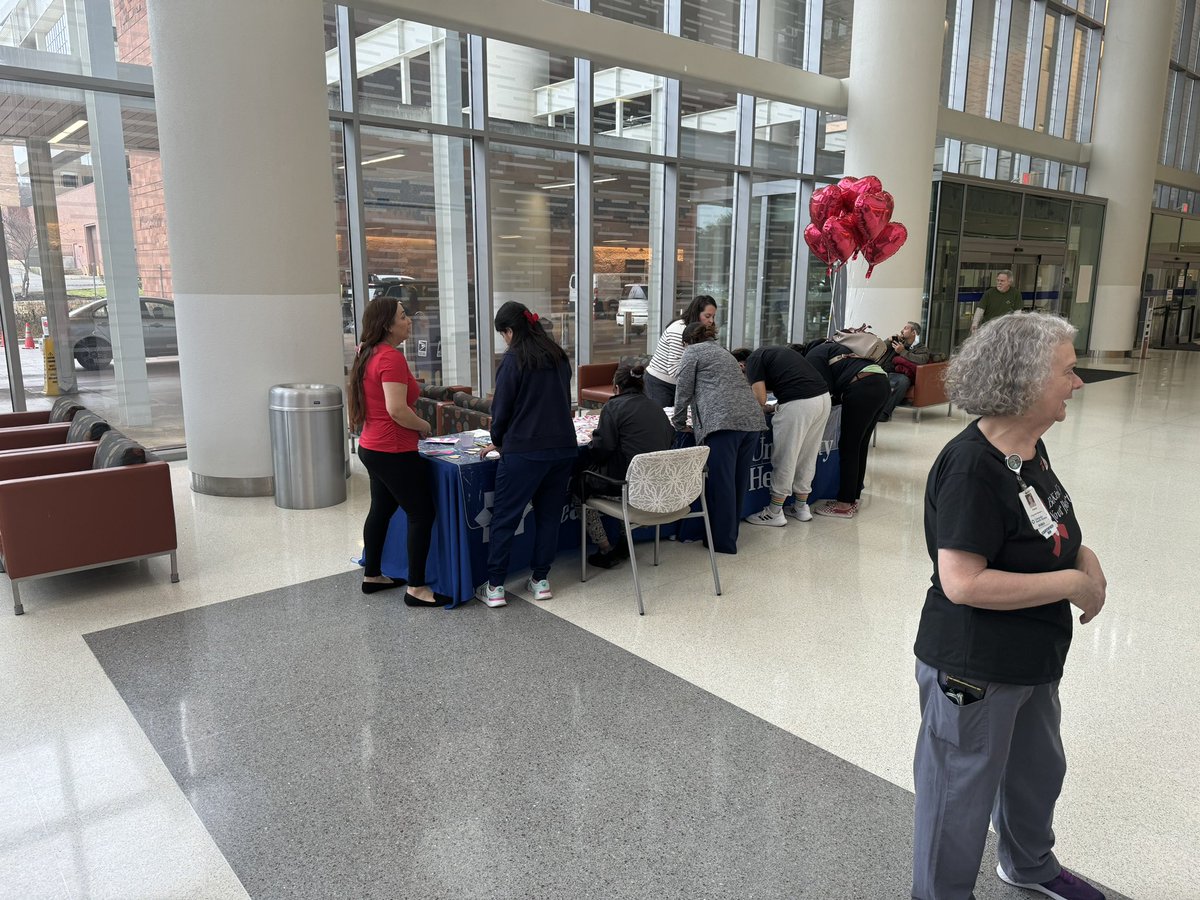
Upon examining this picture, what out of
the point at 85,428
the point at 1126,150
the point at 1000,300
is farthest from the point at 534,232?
the point at 1126,150

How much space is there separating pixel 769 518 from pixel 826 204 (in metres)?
3.64

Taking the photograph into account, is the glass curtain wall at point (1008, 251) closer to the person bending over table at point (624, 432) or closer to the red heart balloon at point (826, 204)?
the red heart balloon at point (826, 204)

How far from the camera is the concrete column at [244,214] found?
5.80m

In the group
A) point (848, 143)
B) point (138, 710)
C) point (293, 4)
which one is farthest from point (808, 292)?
point (138, 710)

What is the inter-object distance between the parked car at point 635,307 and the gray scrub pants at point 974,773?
9.15 m

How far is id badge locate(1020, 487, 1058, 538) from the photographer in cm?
185

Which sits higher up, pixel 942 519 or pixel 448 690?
pixel 942 519

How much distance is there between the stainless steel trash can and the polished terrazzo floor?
0.20m

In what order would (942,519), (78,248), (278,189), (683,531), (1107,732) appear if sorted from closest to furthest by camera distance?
(942,519) → (1107,732) → (683,531) → (278,189) → (78,248)

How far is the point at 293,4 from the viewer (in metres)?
5.93

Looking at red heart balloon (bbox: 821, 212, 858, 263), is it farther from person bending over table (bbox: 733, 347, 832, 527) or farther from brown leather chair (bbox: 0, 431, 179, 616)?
brown leather chair (bbox: 0, 431, 179, 616)

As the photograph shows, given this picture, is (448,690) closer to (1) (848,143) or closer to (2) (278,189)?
(2) (278,189)

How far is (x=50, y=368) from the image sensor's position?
7.21m

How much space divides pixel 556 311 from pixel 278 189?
455 cm
